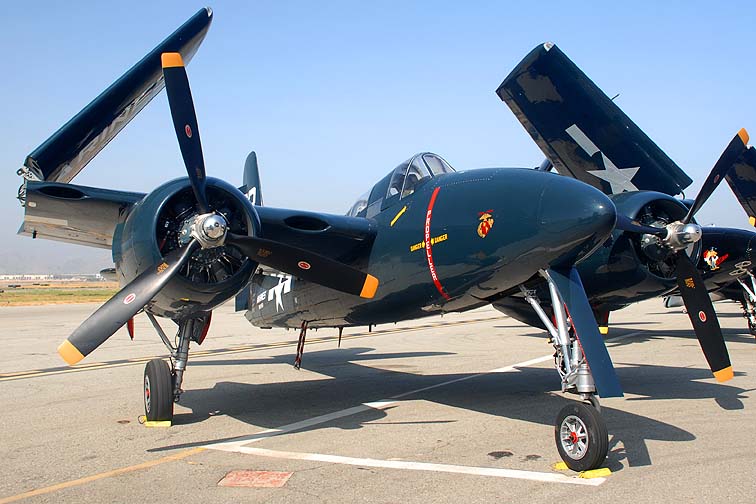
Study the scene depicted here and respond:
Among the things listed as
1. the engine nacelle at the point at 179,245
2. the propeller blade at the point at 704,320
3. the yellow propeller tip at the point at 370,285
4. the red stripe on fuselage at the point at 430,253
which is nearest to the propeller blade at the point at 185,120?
the engine nacelle at the point at 179,245

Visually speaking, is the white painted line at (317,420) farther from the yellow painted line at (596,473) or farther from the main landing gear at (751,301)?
the main landing gear at (751,301)

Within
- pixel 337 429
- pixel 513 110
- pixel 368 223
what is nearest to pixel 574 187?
pixel 368 223

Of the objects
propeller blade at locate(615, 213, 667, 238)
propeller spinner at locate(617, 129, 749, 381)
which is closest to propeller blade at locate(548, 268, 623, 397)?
propeller blade at locate(615, 213, 667, 238)

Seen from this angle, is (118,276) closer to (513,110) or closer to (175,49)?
(175,49)

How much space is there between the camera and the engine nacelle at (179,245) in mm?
8742

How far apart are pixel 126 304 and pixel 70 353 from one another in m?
0.92

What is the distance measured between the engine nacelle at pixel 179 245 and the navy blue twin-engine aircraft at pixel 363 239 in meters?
0.02

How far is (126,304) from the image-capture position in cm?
840

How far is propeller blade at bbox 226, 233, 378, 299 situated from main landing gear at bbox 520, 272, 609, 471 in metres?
2.66

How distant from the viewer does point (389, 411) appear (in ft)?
32.1

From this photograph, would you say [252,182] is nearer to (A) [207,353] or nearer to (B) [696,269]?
(A) [207,353]

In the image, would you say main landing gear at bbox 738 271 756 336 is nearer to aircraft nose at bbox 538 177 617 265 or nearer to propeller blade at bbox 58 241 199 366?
aircraft nose at bbox 538 177 617 265

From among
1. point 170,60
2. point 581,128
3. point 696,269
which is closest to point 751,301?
point 581,128

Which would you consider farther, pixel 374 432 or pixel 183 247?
pixel 183 247
